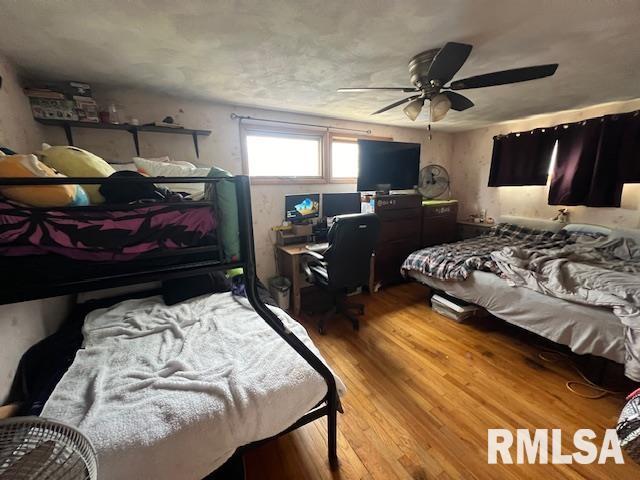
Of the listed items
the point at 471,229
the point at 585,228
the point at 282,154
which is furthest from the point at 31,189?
the point at 471,229

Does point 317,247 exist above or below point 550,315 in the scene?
above

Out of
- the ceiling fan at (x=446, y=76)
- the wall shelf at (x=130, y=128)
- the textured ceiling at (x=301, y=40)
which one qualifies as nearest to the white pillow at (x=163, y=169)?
the wall shelf at (x=130, y=128)

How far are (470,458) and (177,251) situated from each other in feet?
5.70

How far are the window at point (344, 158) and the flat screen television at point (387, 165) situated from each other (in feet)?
0.64

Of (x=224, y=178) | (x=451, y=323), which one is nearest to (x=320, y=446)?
(x=224, y=178)

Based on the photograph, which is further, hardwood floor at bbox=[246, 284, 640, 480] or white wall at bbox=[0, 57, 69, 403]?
hardwood floor at bbox=[246, 284, 640, 480]

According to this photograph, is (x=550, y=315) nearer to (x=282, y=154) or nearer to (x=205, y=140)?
(x=282, y=154)

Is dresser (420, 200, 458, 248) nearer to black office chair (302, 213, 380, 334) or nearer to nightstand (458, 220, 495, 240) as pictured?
nightstand (458, 220, 495, 240)

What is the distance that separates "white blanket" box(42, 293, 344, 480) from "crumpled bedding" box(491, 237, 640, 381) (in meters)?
1.84

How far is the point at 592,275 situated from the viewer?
1884 millimetres

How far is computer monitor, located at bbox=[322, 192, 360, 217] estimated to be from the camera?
3.05m

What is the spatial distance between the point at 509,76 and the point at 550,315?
5.38ft

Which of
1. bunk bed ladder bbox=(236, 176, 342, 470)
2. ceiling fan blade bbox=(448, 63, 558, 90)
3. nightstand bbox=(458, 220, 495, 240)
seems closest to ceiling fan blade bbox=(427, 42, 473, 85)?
ceiling fan blade bbox=(448, 63, 558, 90)

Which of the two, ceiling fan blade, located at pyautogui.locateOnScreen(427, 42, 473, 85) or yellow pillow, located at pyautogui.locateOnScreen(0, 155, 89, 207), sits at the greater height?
ceiling fan blade, located at pyautogui.locateOnScreen(427, 42, 473, 85)
